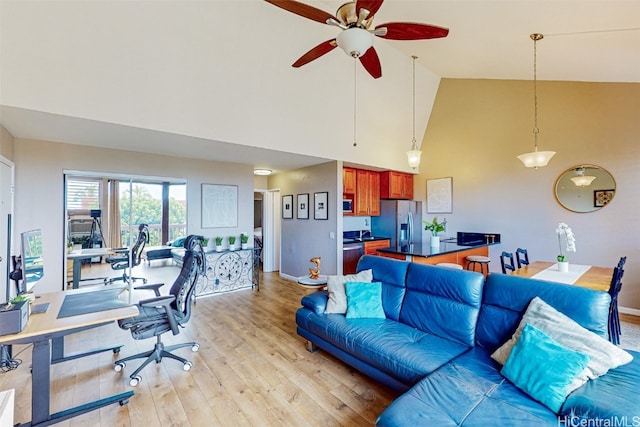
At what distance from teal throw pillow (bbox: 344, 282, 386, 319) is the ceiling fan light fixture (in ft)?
7.07

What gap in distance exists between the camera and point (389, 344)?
7.41 ft

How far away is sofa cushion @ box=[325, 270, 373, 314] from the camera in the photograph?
9.56ft

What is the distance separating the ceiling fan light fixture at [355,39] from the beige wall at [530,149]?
4460mm

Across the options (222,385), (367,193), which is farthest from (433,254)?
(222,385)

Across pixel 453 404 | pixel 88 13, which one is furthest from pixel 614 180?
pixel 88 13

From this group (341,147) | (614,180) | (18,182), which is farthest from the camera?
(341,147)

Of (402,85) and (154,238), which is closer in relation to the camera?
(154,238)

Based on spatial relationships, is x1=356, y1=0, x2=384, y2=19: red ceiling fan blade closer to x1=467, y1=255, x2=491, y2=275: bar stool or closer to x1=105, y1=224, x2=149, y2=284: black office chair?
x1=467, y1=255, x2=491, y2=275: bar stool

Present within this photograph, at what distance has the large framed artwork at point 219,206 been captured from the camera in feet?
17.3

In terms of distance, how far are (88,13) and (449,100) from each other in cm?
593

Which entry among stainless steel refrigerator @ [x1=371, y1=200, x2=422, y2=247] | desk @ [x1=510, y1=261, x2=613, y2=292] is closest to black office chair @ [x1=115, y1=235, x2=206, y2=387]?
desk @ [x1=510, y1=261, x2=613, y2=292]

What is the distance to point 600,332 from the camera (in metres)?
1.86

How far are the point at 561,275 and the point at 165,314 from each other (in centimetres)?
430

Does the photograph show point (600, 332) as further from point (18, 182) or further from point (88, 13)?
point (18, 182)
